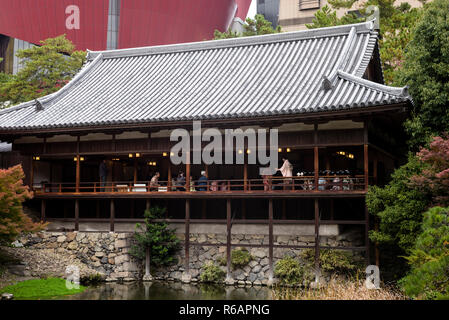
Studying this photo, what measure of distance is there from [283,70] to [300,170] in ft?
13.6

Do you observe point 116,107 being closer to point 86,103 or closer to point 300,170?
point 86,103

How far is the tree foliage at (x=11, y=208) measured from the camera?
17969 millimetres

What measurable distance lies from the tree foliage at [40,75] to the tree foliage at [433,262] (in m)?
24.9

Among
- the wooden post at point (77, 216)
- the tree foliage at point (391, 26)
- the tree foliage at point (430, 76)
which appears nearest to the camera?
the tree foliage at point (430, 76)

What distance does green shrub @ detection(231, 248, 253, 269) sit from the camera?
20.5 metres

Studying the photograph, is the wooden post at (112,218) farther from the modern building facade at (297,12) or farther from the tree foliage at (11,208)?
the modern building facade at (297,12)

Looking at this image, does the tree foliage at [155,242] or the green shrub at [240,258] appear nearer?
the green shrub at [240,258]

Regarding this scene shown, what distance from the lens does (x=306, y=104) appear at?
20031 millimetres

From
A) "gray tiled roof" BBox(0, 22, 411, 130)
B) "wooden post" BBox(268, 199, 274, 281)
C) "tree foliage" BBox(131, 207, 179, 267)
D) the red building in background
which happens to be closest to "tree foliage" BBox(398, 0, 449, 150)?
"gray tiled roof" BBox(0, 22, 411, 130)

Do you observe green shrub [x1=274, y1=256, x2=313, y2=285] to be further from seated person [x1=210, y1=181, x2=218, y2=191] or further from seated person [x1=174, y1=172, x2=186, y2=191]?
seated person [x1=174, y1=172, x2=186, y2=191]

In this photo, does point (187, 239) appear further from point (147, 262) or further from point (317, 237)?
point (317, 237)

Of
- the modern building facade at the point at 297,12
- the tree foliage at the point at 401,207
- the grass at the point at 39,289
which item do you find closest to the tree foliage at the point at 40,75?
the grass at the point at 39,289

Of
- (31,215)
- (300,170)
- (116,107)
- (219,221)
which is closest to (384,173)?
(300,170)

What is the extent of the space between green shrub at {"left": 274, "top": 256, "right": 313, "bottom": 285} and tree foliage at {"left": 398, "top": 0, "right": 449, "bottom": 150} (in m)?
5.70
